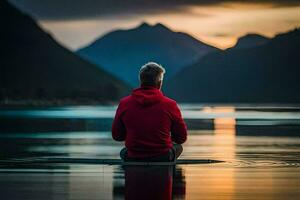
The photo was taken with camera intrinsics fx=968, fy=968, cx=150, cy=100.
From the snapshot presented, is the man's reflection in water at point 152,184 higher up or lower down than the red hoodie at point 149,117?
lower down

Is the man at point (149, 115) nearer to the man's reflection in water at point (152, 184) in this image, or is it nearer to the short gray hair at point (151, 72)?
the short gray hair at point (151, 72)

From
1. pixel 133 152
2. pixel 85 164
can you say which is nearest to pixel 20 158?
pixel 85 164

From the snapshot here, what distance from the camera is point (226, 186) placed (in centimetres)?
1202

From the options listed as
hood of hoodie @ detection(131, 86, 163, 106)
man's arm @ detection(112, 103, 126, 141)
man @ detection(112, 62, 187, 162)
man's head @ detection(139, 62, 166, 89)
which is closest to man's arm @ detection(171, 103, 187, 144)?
man @ detection(112, 62, 187, 162)

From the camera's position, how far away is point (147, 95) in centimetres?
1366

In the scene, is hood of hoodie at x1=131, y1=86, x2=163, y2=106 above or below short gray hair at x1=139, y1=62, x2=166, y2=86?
below

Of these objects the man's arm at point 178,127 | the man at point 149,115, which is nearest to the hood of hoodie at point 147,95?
the man at point 149,115

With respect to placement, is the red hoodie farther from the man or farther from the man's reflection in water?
the man's reflection in water

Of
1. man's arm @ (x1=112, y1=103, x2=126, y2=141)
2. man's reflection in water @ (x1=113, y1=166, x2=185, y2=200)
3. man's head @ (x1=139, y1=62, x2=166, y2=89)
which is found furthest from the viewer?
man's arm @ (x1=112, y1=103, x2=126, y2=141)

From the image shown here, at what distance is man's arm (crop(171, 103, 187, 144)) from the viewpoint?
45.2 ft

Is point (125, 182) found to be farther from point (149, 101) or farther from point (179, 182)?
point (149, 101)

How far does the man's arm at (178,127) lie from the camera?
1377 cm

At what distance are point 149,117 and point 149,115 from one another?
0.03 m

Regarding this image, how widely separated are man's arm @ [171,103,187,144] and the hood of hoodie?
302 mm
